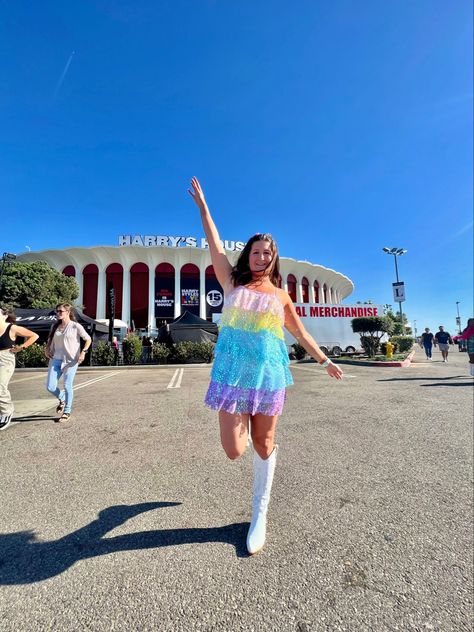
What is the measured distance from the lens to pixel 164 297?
136ft

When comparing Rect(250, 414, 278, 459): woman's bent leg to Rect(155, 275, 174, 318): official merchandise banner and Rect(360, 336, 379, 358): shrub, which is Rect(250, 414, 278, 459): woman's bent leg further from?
Rect(155, 275, 174, 318): official merchandise banner

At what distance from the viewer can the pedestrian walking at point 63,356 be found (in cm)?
473

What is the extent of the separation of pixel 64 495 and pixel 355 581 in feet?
7.20

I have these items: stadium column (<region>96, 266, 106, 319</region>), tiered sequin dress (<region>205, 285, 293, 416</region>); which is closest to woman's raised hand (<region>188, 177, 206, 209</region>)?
tiered sequin dress (<region>205, 285, 293, 416</region>)

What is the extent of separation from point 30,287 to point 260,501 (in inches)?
1302

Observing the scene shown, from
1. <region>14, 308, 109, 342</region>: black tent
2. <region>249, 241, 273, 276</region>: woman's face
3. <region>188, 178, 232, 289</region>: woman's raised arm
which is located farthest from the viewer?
<region>14, 308, 109, 342</region>: black tent

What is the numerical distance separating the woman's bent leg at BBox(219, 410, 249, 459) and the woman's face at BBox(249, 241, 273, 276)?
954 millimetres

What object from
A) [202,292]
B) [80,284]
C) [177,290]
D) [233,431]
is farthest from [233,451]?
[80,284]

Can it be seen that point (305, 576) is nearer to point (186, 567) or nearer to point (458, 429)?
point (186, 567)

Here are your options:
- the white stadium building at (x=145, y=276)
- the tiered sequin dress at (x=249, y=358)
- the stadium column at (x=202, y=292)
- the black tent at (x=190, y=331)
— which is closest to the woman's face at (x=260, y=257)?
the tiered sequin dress at (x=249, y=358)

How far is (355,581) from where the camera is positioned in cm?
158

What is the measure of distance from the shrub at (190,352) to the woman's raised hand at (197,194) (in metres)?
15.7

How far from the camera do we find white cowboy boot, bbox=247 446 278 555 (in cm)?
179

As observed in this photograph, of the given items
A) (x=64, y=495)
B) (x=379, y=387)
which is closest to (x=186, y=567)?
(x=64, y=495)
